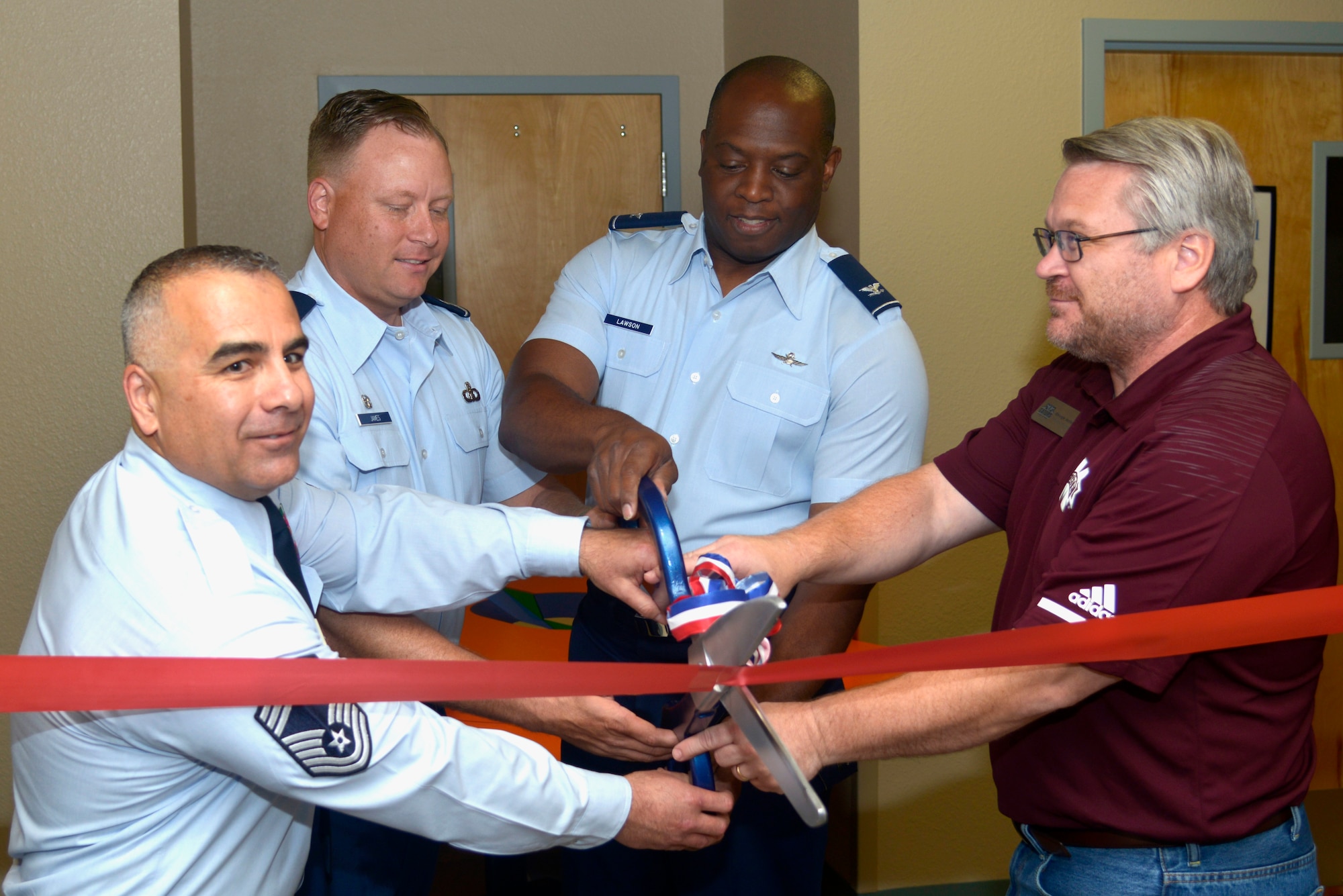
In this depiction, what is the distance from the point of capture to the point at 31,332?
112 inches

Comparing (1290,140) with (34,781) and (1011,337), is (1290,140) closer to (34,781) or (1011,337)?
(1011,337)

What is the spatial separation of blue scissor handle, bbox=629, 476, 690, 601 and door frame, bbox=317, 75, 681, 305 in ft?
9.90

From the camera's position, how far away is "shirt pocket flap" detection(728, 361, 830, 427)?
2.15 meters

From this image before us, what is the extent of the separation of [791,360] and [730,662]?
0.97 m

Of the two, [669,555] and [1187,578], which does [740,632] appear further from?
[1187,578]

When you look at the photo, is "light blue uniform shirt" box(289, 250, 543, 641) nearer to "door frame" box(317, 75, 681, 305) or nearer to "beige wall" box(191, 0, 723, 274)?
"door frame" box(317, 75, 681, 305)

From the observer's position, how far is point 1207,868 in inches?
57.4

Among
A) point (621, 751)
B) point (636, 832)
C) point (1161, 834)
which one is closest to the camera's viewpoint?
point (1161, 834)

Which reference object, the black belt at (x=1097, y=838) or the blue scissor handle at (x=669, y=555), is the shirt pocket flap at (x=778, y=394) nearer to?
the blue scissor handle at (x=669, y=555)

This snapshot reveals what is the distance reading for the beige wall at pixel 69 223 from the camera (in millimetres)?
2818

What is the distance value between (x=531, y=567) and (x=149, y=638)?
27.0 inches

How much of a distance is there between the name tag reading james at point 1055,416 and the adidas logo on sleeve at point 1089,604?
39 cm

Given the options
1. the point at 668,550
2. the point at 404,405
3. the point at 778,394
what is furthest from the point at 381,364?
the point at 668,550

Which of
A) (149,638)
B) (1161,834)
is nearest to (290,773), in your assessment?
(149,638)
